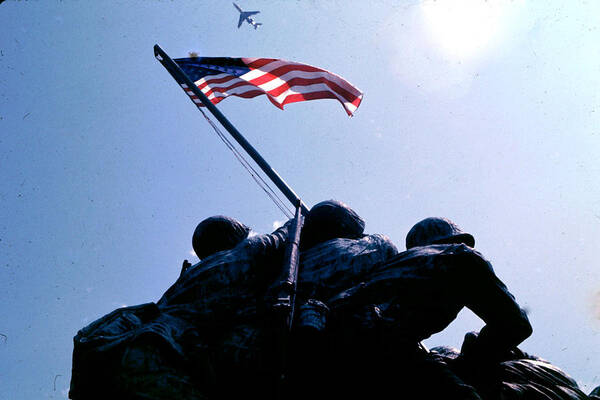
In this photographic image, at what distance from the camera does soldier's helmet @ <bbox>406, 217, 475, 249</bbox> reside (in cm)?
481

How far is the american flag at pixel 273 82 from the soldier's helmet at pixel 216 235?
353 cm

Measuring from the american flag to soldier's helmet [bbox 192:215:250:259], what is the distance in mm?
3529

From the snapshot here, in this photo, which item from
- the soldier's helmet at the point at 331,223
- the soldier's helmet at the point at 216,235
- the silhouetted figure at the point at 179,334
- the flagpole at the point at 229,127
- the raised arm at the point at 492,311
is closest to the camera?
the silhouetted figure at the point at 179,334

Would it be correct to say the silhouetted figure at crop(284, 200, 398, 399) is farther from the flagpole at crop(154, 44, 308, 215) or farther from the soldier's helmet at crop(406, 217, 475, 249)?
the flagpole at crop(154, 44, 308, 215)

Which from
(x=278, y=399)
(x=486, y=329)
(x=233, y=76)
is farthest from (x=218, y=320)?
(x=233, y=76)

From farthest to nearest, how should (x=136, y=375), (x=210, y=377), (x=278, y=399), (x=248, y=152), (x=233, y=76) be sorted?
(x=233, y=76) → (x=248, y=152) → (x=210, y=377) → (x=136, y=375) → (x=278, y=399)

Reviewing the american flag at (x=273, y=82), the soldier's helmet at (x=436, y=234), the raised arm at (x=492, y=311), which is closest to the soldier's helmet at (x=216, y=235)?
the soldier's helmet at (x=436, y=234)

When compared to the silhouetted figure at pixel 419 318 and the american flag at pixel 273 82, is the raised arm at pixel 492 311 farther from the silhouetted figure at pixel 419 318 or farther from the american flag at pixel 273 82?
the american flag at pixel 273 82

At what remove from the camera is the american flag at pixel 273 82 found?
8.56m

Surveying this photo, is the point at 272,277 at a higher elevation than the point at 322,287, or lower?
higher

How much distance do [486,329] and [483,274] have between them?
0.48 m

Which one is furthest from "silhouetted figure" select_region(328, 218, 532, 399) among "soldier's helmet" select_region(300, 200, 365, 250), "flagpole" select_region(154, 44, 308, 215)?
"flagpole" select_region(154, 44, 308, 215)

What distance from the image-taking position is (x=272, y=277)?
4.67 m

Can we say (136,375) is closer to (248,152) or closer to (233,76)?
(248,152)
